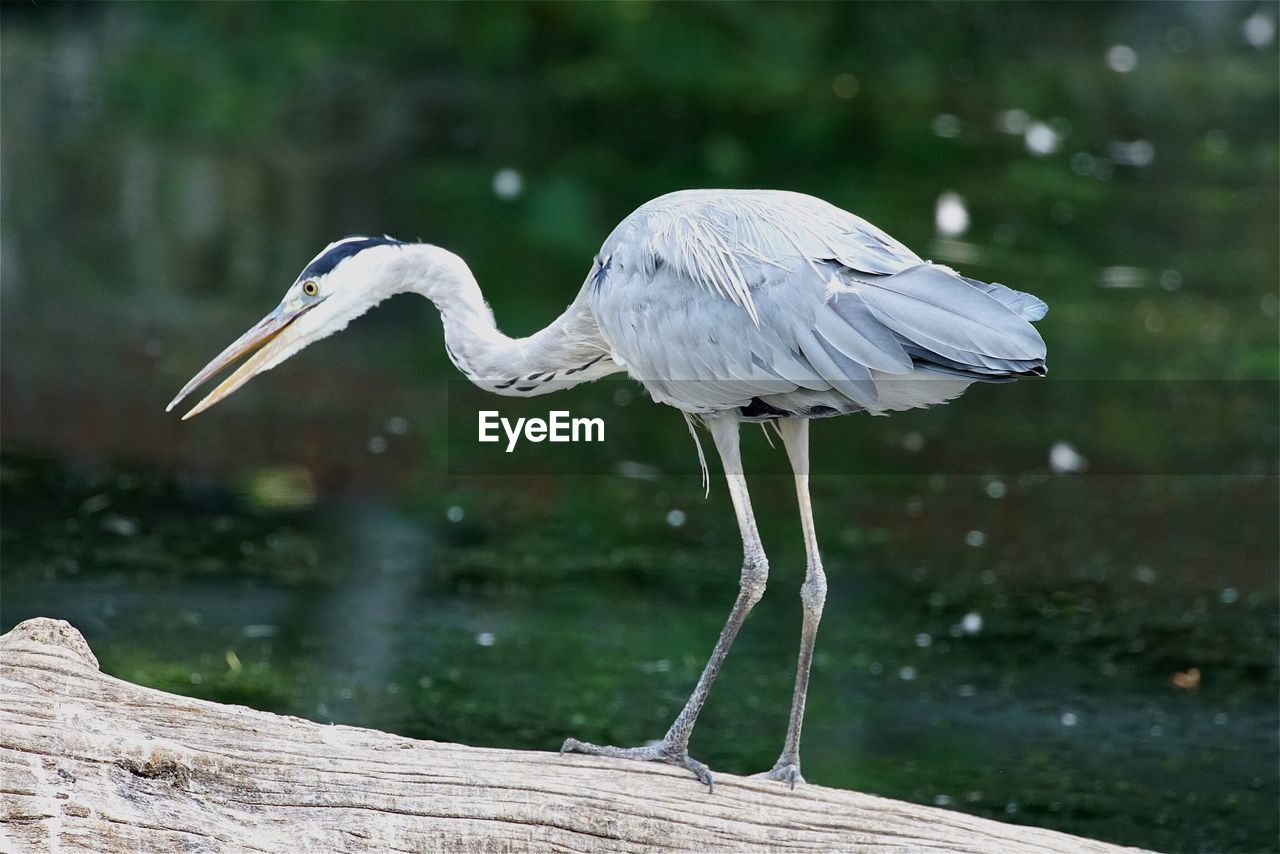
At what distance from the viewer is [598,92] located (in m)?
11.1

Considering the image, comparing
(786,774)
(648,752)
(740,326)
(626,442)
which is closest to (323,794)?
(648,752)

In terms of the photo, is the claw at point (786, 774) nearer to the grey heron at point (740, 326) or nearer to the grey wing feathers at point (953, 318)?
the grey heron at point (740, 326)

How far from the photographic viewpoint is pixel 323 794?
3.00 meters

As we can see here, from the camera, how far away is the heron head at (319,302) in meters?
3.60

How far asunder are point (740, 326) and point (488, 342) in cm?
62

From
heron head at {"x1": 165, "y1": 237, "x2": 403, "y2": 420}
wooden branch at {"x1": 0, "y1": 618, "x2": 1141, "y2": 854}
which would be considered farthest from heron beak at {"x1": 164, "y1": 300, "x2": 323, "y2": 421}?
wooden branch at {"x1": 0, "y1": 618, "x2": 1141, "y2": 854}

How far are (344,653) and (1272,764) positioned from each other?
2.48m

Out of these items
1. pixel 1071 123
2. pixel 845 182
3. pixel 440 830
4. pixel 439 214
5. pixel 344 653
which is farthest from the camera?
pixel 1071 123

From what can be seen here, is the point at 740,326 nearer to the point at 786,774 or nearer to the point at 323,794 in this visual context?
the point at 786,774

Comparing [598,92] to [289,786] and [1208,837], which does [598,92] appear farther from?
[289,786]

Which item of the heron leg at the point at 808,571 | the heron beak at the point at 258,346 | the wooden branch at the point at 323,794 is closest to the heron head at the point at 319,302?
the heron beak at the point at 258,346

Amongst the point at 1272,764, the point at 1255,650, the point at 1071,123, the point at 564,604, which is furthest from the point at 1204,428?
the point at 1071,123

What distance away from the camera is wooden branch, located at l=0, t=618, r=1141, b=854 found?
285 cm

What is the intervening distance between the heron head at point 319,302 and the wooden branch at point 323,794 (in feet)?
2.37
